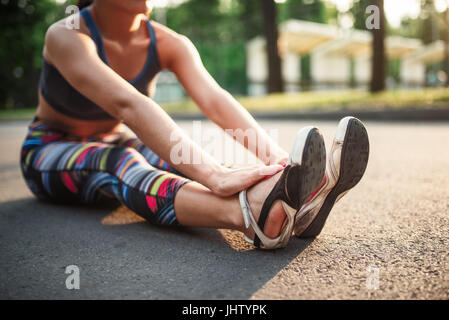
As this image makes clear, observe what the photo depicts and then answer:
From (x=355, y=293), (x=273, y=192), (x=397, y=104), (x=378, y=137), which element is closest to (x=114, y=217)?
(x=273, y=192)

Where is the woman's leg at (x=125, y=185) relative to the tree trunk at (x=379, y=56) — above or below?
below

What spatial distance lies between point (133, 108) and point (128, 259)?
529 millimetres

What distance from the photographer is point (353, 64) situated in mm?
27234

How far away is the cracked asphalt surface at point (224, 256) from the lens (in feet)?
3.71

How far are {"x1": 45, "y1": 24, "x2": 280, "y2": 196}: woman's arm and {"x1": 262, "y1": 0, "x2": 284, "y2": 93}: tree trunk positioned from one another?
10435 mm

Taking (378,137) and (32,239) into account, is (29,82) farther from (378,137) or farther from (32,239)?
(32,239)

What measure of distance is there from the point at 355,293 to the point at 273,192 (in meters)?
0.36

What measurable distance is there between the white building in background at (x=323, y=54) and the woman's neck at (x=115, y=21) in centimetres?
1613

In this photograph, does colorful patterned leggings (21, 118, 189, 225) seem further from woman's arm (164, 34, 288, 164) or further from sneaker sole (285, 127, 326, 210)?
sneaker sole (285, 127, 326, 210)

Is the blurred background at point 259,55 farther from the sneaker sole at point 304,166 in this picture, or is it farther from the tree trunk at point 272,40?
the sneaker sole at point 304,166

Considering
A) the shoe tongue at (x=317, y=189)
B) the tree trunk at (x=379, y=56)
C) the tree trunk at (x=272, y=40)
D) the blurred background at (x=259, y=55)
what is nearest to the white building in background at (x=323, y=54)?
the blurred background at (x=259, y=55)

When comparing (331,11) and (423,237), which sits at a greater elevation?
(331,11)

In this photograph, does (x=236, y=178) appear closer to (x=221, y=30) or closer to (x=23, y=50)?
(x=23, y=50)

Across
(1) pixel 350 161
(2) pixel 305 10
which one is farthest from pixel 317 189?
(2) pixel 305 10
